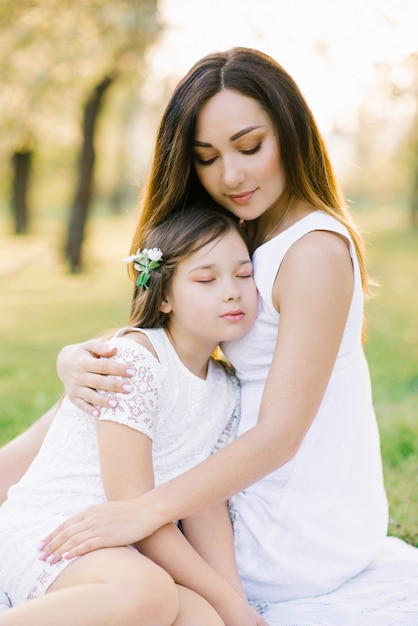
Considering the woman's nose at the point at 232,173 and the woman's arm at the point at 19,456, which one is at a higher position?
the woman's nose at the point at 232,173

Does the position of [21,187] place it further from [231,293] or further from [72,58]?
[231,293]

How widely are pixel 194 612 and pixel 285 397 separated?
0.72 metres

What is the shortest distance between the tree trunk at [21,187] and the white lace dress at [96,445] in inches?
965

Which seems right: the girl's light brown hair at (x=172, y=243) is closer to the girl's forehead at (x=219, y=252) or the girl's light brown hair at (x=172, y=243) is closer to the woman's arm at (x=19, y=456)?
the girl's forehead at (x=219, y=252)

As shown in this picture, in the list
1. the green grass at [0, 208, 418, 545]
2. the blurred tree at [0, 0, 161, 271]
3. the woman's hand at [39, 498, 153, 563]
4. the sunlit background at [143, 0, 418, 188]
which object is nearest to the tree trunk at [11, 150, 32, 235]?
the green grass at [0, 208, 418, 545]

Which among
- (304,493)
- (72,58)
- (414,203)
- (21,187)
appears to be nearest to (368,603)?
(304,493)

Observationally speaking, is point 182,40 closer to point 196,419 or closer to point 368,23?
point 368,23

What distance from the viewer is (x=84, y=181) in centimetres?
1440

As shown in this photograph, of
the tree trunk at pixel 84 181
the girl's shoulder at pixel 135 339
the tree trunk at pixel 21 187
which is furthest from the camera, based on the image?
the tree trunk at pixel 21 187

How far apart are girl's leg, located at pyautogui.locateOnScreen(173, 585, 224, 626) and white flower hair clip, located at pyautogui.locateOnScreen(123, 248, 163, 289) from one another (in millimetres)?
1050

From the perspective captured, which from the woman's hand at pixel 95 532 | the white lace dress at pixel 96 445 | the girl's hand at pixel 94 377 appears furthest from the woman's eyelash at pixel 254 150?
the woman's hand at pixel 95 532

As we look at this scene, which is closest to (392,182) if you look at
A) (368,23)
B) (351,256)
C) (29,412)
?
(368,23)

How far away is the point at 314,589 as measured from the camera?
296cm

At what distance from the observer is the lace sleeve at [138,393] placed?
2.57 metres
